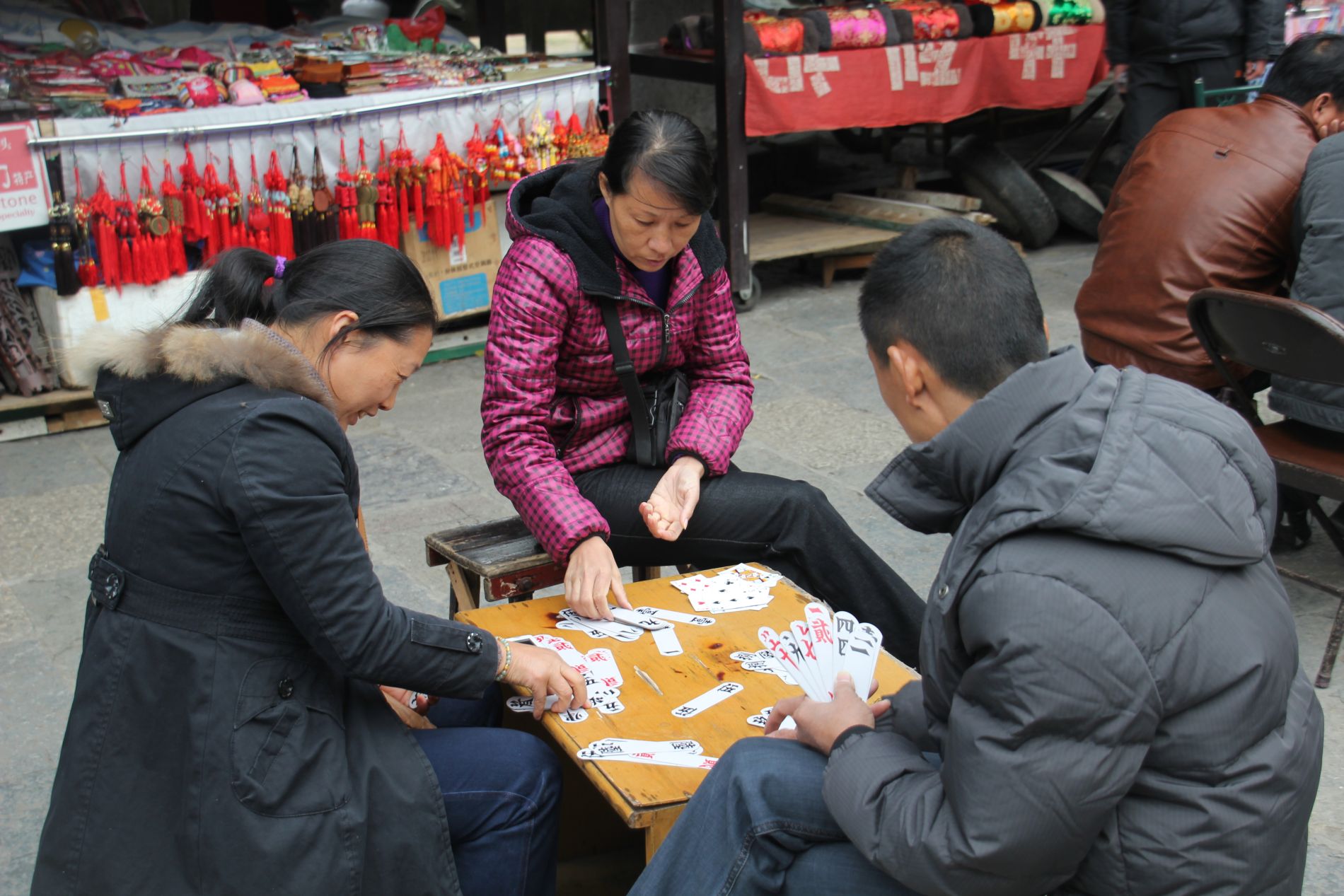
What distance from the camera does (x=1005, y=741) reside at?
1.40 m

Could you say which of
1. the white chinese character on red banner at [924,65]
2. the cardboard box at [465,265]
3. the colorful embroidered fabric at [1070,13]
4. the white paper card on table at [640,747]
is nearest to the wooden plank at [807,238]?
the white chinese character on red banner at [924,65]

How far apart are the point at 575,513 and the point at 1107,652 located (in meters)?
1.45

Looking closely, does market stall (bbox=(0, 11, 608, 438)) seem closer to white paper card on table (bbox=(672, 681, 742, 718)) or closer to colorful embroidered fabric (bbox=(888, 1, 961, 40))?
colorful embroidered fabric (bbox=(888, 1, 961, 40))

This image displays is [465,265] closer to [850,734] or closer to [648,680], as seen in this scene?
[648,680]

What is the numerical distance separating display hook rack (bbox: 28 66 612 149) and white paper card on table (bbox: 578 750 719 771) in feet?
11.9

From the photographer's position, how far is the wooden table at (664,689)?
6.18ft

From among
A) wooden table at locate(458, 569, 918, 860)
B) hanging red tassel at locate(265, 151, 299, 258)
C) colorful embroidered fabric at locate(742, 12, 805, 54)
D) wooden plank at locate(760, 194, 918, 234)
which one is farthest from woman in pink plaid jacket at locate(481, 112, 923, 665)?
wooden plank at locate(760, 194, 918, 234)

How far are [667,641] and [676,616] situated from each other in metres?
0.11

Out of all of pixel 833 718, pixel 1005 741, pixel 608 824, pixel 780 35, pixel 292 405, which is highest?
pixel 780 35

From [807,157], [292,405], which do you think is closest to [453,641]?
[292,405]

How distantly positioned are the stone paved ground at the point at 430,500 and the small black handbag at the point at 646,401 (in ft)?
3.29

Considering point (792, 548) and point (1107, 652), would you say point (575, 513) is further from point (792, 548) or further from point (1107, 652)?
point (1107, 652)

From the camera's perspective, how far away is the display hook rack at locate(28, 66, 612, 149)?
462 cm

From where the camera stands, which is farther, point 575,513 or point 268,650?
point 575,513
